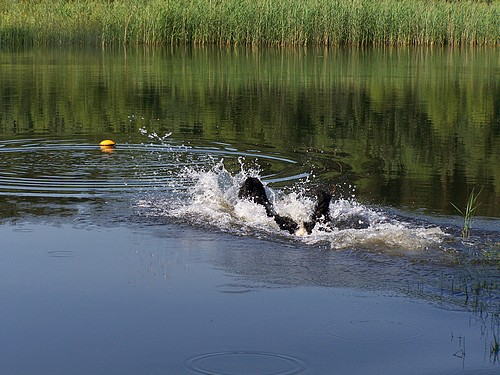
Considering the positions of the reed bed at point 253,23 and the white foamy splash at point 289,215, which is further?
the reed bed at point 253,23

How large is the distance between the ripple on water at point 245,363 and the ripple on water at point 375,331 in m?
0.67

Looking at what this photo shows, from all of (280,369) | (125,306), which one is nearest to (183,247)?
(125,306)

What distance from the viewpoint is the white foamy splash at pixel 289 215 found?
32.5 feet

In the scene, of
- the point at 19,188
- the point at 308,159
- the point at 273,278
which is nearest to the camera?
the point at 273,278

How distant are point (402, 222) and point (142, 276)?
3589 mm

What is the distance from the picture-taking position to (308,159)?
15609 millimetres

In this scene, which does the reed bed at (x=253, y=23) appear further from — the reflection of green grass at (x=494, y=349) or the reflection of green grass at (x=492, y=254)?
the reflection of green grass at (x=494, y=349)

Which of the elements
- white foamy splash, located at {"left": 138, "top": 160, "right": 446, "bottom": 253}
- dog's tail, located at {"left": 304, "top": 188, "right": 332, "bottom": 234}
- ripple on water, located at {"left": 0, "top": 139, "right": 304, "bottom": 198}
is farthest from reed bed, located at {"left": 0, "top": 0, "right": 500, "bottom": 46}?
dog's tail, located at {"left": 304, "top": 188, "right": 332, "bottom": 234}

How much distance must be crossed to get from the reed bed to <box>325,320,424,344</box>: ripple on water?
3954cm

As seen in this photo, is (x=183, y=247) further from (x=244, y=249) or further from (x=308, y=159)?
(x=308, y=159)

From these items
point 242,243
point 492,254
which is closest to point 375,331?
point 492,254

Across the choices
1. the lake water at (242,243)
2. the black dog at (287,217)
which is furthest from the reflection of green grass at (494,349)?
the black dog at (287,217)

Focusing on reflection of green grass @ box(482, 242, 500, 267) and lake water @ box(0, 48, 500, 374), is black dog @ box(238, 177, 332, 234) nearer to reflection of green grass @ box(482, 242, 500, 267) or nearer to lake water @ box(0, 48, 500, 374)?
lake water @ box(0, 48, 500, 374)

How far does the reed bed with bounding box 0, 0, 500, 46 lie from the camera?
153ft
